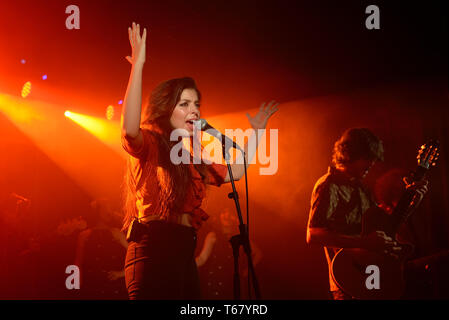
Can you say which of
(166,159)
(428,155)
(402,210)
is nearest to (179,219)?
(166,159)

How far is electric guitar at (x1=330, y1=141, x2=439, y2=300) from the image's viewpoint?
2.27 metres

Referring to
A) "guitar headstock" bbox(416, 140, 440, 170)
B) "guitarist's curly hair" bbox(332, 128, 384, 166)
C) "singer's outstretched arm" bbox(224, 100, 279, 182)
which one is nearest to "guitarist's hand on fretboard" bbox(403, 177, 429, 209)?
"guitar headstock" bbox(416, 140, 440, 170)

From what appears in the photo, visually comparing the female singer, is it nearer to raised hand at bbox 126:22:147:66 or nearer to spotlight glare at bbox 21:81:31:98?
raised hand at bbox 126:22:147:66

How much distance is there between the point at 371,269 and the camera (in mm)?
2342

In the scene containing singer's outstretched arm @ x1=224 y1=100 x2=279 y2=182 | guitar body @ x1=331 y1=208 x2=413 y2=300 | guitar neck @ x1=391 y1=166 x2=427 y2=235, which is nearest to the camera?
singer's outstretched arm @ x1=224 y1=100 x2=279 y2=182

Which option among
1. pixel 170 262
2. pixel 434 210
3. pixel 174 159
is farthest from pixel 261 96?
pixel 170 262

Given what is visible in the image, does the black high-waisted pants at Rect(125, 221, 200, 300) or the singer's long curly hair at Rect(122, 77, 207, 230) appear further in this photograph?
the singer's long curly hair at Rect(122, 77, 207, 230)

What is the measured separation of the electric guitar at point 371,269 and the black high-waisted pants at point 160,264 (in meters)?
1.09

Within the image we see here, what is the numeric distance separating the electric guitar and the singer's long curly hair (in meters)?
1.08

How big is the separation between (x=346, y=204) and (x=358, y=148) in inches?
18.1

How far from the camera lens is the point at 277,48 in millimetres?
3811

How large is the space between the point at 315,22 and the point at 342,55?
47 cm
